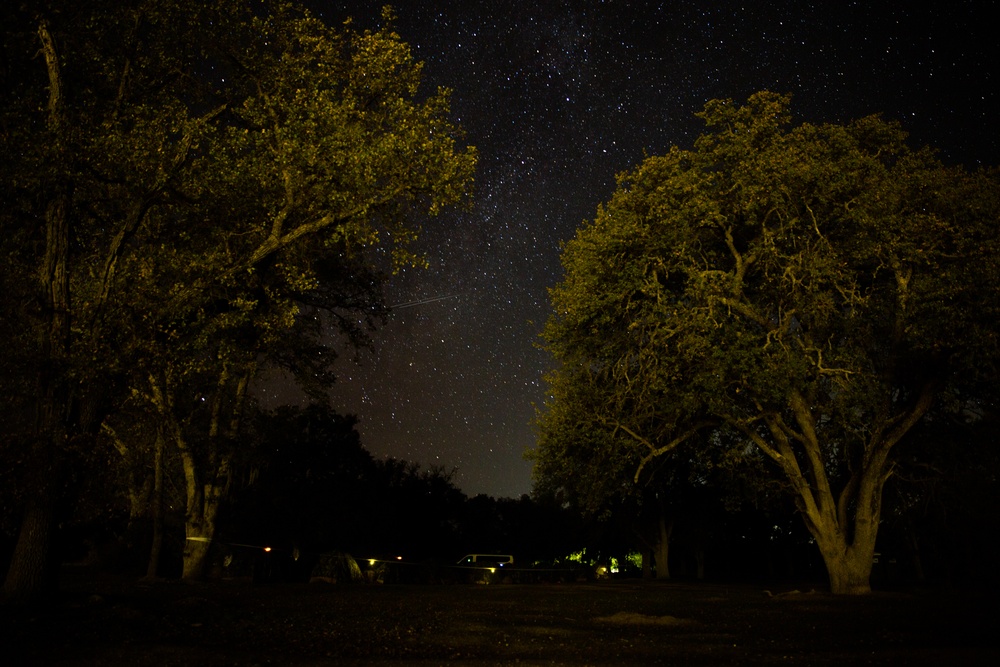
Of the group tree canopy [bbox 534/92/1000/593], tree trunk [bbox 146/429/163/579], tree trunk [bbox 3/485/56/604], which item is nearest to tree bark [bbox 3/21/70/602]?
tree trunk [bbox 3/485/56/604]

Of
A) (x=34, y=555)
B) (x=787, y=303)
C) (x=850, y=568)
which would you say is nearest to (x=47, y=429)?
(x=34, y=555)

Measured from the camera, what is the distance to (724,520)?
6288 centimetres

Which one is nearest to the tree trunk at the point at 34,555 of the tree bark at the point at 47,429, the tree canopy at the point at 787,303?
the tree bark at the point at 47,429

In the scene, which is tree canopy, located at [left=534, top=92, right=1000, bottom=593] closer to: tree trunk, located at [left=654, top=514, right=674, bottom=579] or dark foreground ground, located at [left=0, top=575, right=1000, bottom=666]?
dark foreground ground, located at [left=0, top=575, right=1000, bottom=666]

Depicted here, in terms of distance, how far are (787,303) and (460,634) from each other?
609 inches

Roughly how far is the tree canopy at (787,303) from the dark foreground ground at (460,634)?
6613 millimetres

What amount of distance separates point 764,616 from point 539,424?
10655 mm

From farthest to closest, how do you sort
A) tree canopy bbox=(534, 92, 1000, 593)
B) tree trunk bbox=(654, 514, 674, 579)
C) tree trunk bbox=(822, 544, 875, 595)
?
1. tree trunk bbox=(654, 514, 674, 579)
2. tree trunk bbox=(822, 544, 875, 595)
3. tree canopy bbox=(534, 92, 1000, 593)

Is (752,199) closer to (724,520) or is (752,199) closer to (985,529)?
(985,529)

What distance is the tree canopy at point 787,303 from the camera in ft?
67.6

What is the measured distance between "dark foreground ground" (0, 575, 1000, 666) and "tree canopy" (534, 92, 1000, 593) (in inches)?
260

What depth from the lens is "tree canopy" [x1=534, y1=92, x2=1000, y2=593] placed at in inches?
811

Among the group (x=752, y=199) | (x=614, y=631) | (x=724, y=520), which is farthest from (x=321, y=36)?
(x=724, y=520)

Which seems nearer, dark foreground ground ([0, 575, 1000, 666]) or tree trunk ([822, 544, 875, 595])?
dark foreground ground ([0, 575, 1000, 666])
